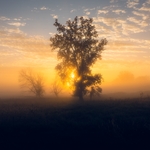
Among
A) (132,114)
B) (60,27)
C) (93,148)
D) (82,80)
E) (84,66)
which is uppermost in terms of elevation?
(60,27)

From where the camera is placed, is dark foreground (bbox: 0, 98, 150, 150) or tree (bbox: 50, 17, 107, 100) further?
tree (bbox: 50, 17, 107, 100)

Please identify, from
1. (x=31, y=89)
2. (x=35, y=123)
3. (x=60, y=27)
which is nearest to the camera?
(x=35, y=123)

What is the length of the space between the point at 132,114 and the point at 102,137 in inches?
219

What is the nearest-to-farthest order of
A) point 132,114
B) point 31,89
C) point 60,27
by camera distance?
point 132,114, point 60,27, point 31,89

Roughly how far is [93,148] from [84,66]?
74.8 feet

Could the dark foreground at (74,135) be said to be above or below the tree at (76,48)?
below

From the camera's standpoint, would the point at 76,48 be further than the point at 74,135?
Yes

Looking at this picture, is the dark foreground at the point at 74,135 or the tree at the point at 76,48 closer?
the dark foreground at the point at 74,135

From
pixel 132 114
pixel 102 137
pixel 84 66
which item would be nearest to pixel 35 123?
pixel 102 137

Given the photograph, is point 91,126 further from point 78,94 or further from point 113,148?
point 78,94

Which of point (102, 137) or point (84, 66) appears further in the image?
point (84, 66)

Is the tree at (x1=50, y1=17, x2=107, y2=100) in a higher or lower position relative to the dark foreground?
higher

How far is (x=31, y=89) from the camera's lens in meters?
56.9

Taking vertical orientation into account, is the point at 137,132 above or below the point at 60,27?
below
